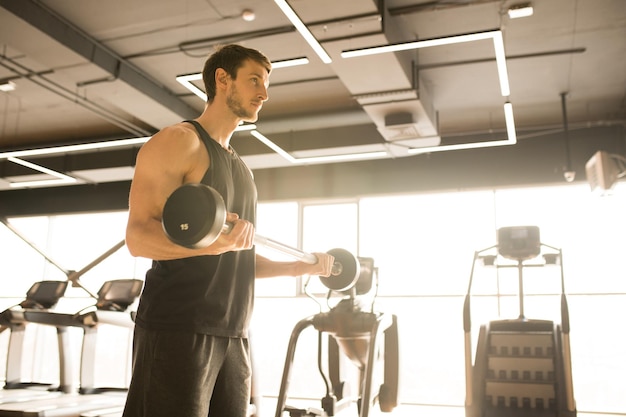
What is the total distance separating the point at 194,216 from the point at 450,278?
20.0ft

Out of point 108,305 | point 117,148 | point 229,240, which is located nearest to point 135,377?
point 229,240

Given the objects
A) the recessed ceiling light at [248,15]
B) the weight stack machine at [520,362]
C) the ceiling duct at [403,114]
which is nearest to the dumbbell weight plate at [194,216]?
the recessed ceiling light at [248,15]

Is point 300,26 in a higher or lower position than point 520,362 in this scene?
higher

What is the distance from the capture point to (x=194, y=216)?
115 cm

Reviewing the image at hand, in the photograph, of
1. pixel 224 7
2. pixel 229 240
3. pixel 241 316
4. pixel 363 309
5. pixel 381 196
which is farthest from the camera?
pixel 381 196

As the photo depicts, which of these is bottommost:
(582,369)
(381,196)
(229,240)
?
(582,369)

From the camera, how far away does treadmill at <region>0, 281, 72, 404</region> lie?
20.4ft

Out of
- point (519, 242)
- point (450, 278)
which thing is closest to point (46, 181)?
point (450, 278)

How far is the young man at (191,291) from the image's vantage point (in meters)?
1.32

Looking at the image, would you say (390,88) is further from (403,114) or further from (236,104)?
(236,104)

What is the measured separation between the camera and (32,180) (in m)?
7.92

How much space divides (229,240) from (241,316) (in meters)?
0.32

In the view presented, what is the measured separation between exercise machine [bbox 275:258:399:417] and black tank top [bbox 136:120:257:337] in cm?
203

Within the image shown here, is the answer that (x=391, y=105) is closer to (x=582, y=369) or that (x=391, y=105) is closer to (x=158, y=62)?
(x=158, y=62)
